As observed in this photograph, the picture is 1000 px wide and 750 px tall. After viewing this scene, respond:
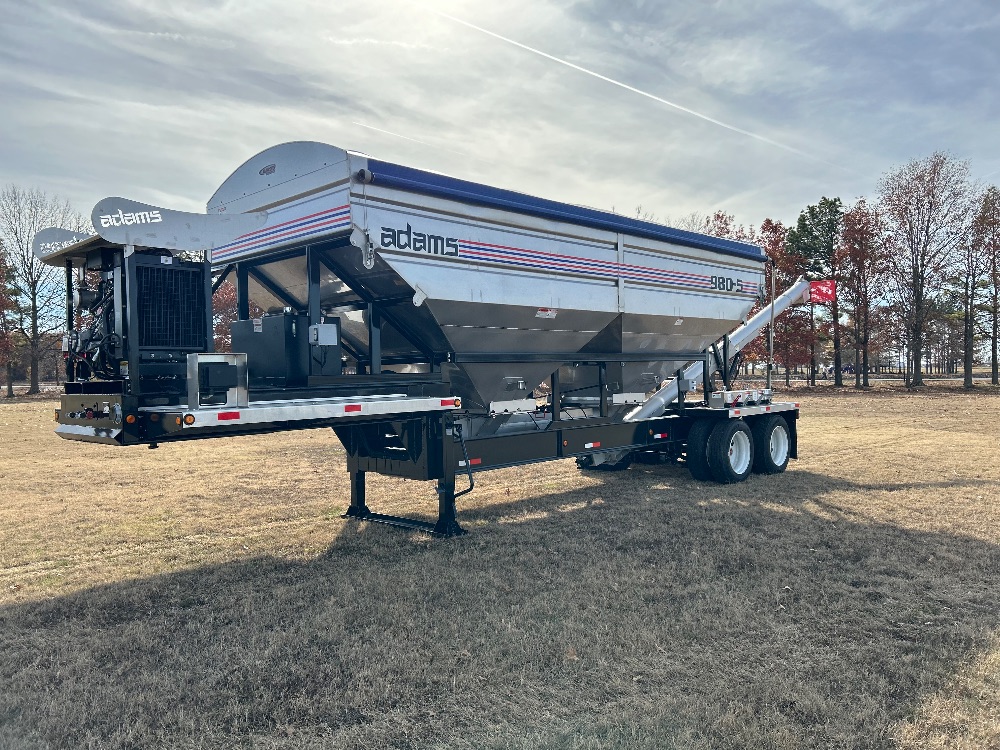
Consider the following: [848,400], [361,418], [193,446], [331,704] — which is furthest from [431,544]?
[848,400]

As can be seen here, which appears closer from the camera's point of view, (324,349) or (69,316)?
(69,316)

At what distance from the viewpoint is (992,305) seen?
37312 millimetres

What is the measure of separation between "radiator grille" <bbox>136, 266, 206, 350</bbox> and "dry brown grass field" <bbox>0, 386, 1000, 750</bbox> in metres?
1.91

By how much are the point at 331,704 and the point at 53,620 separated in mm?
2532

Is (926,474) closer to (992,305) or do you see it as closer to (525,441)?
(525,441)

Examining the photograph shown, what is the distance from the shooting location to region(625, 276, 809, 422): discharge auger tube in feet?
32.8

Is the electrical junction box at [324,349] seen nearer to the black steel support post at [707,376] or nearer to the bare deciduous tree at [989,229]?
the black steel support post at [707,376]

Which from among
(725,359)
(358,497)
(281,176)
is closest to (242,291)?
(281,176)

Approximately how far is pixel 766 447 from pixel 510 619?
696 cm

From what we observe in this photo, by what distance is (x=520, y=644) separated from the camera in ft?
14.8

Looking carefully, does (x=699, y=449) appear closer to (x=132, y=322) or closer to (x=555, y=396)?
(x=555, y=396)

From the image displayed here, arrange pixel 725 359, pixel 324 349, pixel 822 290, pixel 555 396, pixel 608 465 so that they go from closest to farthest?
pixel 324 349 < pixel 555 396 < pixel 608 465 < pixel 725 359 < pixel 822 290

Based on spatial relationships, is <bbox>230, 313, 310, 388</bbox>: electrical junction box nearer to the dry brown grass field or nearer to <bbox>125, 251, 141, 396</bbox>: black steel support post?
<bbox>125, 251, 141, 396</bbox>: black steel support post

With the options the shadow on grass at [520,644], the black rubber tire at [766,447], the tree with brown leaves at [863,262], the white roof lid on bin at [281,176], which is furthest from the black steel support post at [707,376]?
the tree with brown leaves at [863,262]
